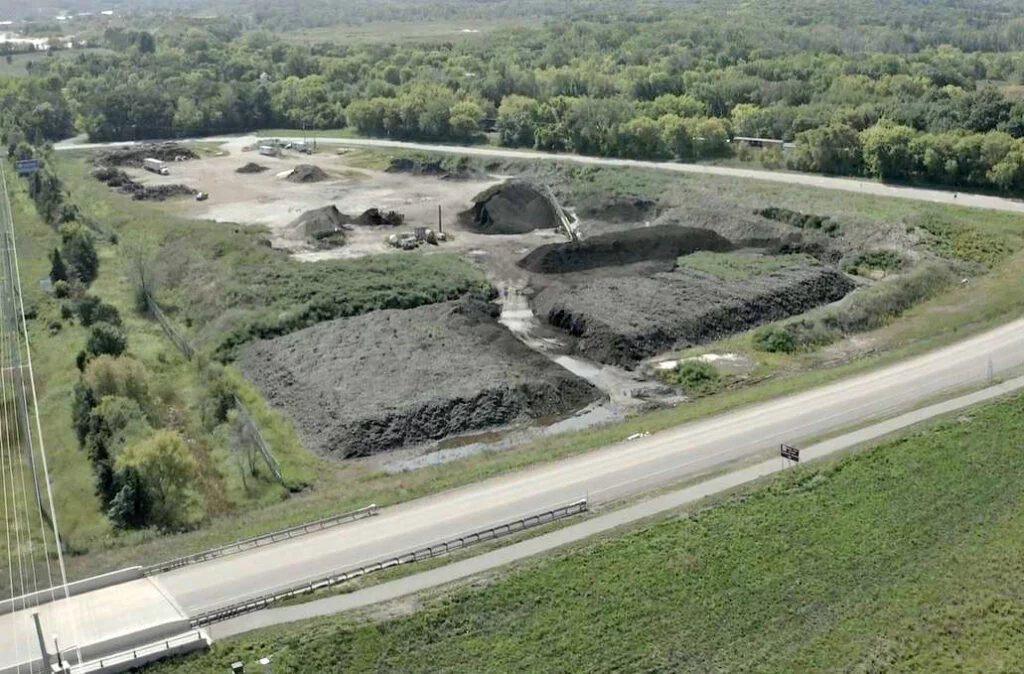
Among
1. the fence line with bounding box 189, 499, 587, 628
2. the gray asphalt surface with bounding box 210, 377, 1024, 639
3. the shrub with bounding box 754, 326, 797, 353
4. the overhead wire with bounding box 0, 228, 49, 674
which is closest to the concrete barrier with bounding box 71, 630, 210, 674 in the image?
the gray asphalt surface with bounding box 210, 377, 1024, 639

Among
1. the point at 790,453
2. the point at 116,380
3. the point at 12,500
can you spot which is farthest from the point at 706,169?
the point at 12,500

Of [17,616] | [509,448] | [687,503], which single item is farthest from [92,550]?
[687,503]

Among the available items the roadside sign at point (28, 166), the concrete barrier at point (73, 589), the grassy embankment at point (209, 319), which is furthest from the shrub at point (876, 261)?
the roadside sign at point (28, 166)

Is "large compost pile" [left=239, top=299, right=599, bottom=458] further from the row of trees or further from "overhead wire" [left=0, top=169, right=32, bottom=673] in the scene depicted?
the row of trees

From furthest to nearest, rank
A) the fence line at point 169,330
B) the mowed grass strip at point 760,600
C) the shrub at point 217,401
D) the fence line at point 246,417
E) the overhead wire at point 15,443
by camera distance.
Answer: the fence line at point 169,330 < the shrub at point 217,401 < the fence line at point 246,417 < the overhead wire at point 15,443 < the mowed grass strip at point 760,600

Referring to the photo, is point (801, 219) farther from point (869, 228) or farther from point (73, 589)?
point (73, 589)

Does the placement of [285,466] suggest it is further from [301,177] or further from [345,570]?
[301,177]

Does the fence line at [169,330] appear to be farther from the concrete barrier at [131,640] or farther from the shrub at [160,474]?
the concrete barrier at [131,640]
